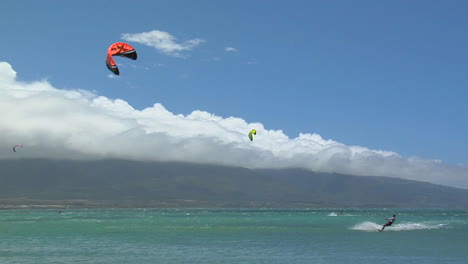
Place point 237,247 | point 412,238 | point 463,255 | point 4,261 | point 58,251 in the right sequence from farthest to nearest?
point 412,238, point 237,247, point 58,251, point 463,255, point 4,261

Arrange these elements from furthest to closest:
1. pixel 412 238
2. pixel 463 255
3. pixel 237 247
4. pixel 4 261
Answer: pixel 412 238 → pixel 237 247 → pixel 463 255 → pixel 4 261

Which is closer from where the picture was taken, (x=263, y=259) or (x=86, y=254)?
(x=263, y=259)

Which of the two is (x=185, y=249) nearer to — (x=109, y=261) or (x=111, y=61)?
(x=109, y=261)

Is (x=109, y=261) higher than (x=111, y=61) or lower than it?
lower

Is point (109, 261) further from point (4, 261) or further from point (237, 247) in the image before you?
point (237, 247)

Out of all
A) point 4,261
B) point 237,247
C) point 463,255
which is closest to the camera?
point 4,261

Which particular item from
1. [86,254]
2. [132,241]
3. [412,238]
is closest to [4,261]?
[86,254]

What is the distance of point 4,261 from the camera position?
107ft

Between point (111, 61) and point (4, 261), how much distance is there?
13.4 m

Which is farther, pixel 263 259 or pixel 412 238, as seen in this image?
pixel 412 238

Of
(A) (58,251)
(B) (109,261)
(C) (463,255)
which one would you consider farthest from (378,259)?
(A) (58,251)

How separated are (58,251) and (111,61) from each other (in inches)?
546

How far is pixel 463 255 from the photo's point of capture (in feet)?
118

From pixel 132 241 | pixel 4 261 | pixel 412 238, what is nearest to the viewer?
pixel 4 261
